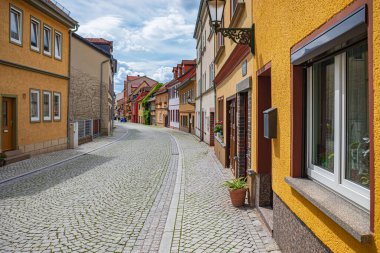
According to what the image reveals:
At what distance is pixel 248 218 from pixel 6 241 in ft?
12.4

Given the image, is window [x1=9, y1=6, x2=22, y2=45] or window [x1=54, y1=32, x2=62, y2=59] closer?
window [x1=9, y1=6, x2=22, y2=45]

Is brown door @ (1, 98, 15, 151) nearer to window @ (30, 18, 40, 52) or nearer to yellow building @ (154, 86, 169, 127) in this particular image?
window @ (30, 18, 40, 52)

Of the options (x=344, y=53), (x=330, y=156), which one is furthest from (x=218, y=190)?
(x=344, y=53)

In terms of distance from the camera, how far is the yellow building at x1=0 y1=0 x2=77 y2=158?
13.7 metres

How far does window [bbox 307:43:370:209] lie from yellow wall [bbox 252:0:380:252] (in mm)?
330

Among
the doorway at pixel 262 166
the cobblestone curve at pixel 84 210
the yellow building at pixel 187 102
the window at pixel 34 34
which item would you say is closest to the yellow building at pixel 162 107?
the yellow building at pixel 187 102

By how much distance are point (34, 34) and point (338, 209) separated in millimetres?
15860

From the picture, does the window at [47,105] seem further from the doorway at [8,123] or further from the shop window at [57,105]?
the doorway at [8,123]

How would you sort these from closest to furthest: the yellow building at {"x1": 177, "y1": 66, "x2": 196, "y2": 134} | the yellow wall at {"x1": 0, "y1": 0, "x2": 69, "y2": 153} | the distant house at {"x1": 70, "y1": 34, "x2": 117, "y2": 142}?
the yellow wall at {"x1": 0, "y1": 0, "x2": 69, "y2": 153}, the distant house at {"x1": 70, "y1": 34, "x2": 117, "y2": 142}, the yellow building at {"x1": 177, "y1": 66, "x2": 196, "y2": 134}

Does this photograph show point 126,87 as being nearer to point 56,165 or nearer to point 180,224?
point 56,165

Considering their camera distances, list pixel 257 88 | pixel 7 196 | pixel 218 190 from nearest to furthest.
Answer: pixel 257 88, pixel 7 196, pixel 218 190

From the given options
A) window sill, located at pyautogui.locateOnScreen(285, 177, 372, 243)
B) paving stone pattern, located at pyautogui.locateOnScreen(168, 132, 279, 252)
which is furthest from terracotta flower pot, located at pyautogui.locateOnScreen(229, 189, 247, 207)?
window sill, located at pyautogui.locateOnScreen(285, 177, 372, 243)

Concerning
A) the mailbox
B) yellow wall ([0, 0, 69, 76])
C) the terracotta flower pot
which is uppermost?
yellow wall ([0, 0, 69, 76])

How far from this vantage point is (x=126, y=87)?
3971 inches
